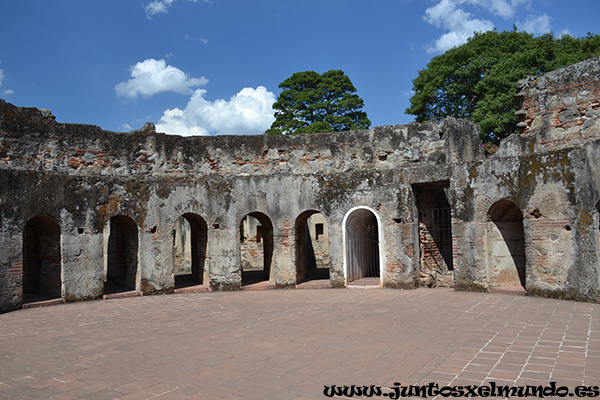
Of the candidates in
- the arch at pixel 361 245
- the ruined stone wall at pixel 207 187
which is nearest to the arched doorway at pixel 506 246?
the ruined stone wall at pixel 207 187

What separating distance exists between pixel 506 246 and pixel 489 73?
576 inches

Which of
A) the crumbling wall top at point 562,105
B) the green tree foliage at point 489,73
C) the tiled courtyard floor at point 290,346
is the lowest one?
the tiled courtyard floor at point 290,346

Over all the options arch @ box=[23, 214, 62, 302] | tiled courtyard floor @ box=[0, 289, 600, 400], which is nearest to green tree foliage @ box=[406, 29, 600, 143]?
tiled courtyard floor @ box=[0, 289, 600, 400]

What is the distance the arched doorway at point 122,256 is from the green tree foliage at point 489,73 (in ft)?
57.2

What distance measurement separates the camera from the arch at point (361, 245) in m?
14.1

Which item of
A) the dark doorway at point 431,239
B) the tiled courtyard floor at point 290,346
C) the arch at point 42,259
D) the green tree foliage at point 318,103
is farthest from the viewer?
the green tree foliage at point 318,103

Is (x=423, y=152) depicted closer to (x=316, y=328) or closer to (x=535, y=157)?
(x=535, y=157)

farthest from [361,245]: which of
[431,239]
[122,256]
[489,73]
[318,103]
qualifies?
[318,103]

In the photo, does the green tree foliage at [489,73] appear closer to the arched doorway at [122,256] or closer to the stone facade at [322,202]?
the stone facade at [322,202]

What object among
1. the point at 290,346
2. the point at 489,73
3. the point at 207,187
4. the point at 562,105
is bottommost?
the point at 290,346

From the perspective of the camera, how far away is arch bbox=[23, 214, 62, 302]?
12641mm

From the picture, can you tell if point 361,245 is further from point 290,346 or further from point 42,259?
point 42,259

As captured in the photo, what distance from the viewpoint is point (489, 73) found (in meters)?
24.0

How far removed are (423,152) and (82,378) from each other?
40.4 ft
